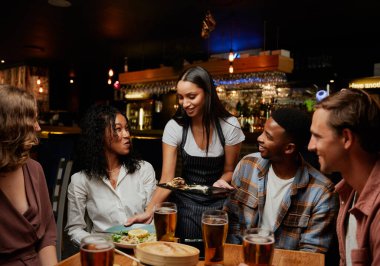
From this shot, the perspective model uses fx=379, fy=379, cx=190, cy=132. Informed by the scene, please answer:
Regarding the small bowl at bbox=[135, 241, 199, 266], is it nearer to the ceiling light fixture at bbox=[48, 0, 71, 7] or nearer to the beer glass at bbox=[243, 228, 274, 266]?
the beer glass at bbox=[243, 228, 274, 266]

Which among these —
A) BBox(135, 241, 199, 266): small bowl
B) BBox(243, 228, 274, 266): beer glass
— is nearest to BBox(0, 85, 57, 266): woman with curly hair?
BBox(135, 241, 199, 266): small bowl

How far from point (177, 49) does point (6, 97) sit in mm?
6748

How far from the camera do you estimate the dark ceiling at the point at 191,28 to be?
18.9ft

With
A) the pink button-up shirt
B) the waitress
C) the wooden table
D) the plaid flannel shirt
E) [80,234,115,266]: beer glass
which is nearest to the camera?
[80,234,115,266]: beer glass

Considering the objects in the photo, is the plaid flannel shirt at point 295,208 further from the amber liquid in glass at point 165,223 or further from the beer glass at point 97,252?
the beer glass at point 97,252

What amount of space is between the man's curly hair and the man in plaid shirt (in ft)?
2.36

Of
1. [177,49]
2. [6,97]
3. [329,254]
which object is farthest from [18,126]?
[177,49]

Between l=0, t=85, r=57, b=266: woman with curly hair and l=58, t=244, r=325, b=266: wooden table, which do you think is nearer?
l=58, t=244, r=325, b=266: wooden table

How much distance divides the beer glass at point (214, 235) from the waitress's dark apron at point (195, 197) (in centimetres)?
72

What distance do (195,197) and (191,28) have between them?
5.43 m

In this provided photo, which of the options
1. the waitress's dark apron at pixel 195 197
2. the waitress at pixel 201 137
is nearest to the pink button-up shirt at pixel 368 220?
the waitress's dark apron at pixel 195 197

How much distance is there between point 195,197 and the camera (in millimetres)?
2191

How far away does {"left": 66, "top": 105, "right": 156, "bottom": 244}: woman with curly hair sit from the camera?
216cm

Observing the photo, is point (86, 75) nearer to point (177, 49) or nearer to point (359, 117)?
point (177, 49)
